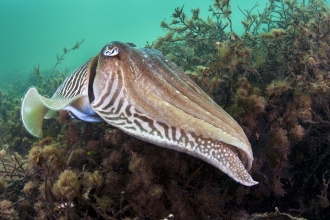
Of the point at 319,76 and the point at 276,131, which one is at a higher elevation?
the point at 319,76

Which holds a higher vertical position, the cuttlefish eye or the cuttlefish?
the cuttlefish eye

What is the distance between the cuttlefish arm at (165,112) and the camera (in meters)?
2.21

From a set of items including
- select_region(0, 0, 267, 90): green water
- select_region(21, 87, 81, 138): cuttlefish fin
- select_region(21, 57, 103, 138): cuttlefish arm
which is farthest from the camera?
select_region(0, 0, 267, 90): green water

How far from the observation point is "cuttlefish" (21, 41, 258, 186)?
7.28 ft

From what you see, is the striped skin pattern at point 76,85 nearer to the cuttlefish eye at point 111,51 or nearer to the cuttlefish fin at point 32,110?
the cuttlefish fin at point 32,110

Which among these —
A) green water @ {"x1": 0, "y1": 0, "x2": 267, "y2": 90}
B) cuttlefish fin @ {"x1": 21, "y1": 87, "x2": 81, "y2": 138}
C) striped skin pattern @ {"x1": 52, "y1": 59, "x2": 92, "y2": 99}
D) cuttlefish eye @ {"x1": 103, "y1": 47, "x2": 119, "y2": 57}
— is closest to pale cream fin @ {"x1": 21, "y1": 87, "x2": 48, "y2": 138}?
cuttlefish fin @ {"x1": 21, "y1": 87, "x2": 81, "y2": 138}

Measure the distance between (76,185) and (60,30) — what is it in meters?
187

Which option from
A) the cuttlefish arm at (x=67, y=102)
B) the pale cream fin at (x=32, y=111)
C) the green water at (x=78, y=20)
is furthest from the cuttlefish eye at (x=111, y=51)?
the green water at (x=78, y=20)

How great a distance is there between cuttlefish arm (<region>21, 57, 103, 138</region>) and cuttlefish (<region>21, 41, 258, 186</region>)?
0.03 metres

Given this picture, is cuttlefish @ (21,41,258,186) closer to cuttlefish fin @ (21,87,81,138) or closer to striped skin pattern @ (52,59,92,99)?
striped skin pattern @ (52,59,92,99)

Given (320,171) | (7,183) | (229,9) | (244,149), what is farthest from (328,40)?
(7,183)

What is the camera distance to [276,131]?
3324mm

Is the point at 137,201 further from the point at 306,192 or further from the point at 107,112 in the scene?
the point at 306,192

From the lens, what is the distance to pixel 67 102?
2791 millimetres
